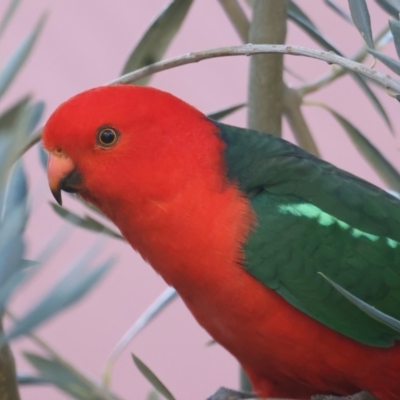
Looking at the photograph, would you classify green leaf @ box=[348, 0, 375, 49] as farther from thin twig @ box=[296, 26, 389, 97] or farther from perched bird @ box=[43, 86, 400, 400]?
thin twig @ box=[296, 26, 389, 97]

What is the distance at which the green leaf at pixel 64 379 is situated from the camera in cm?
38

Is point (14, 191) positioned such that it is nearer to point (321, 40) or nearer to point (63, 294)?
point (63, 294)

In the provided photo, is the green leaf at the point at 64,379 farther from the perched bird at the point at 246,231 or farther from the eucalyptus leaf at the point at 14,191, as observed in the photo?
the perched bird at the point at 246,231

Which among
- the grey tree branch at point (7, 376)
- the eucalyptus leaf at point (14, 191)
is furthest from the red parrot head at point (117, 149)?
the grey tree branch at point (7, 376)

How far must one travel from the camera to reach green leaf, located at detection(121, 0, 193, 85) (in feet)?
2.48

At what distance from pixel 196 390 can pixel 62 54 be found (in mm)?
1037

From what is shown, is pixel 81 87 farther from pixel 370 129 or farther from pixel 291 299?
pixel 291 299

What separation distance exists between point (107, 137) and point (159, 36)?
0.67ft

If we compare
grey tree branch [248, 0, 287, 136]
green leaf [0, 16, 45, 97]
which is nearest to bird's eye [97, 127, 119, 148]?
green leaf [0, 16, 45, 97]

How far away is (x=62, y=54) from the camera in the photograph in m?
1.58

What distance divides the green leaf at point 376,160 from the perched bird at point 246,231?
0.49 ft

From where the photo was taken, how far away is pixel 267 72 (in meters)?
0.76

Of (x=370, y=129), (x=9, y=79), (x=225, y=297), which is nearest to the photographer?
(x=9, y=79)

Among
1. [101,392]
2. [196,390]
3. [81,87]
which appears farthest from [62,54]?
[101,392]
